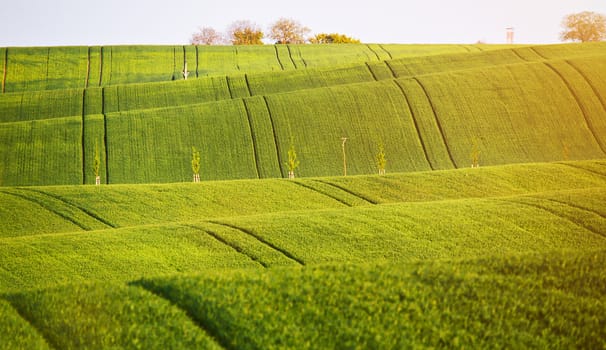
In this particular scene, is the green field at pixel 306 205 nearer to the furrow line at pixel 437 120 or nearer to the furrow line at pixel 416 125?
the furrow line at pixel 437 120

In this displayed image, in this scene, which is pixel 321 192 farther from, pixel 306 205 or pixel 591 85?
pixel 591 85

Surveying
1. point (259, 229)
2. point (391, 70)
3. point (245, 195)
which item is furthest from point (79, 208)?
point (391, 70)

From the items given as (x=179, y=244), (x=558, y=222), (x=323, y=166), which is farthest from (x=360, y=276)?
(x=323, y=166)

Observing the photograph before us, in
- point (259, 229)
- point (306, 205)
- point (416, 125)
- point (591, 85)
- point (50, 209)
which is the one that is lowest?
point (50, 209)

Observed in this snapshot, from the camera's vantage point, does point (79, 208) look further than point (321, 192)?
No

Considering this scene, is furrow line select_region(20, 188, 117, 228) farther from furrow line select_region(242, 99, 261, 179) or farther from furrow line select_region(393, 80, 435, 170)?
furrow line select_region(393, 80, 435, 170)

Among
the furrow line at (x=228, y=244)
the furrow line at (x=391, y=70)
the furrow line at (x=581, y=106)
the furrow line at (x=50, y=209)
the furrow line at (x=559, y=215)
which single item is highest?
the furrow line at (x=391, y=70)

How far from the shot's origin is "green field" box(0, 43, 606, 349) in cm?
1180

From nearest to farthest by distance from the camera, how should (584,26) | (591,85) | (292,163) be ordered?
(292,163), (591,85), (584,26)

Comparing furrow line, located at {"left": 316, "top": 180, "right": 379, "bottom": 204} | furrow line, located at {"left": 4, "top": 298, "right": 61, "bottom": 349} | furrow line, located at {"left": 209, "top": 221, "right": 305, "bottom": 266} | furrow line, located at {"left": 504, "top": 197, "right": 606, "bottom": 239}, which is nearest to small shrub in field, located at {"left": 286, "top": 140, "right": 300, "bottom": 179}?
furrow line, located at {"left": 316, "top": 180, "right": 379, "bottom": 204}

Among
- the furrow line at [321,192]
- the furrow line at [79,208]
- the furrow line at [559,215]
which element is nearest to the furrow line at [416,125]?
the furrow line at [321,192]

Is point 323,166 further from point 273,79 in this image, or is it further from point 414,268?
point 414,268

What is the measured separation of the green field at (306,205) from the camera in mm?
11805

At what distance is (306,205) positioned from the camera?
3025 centimetres
